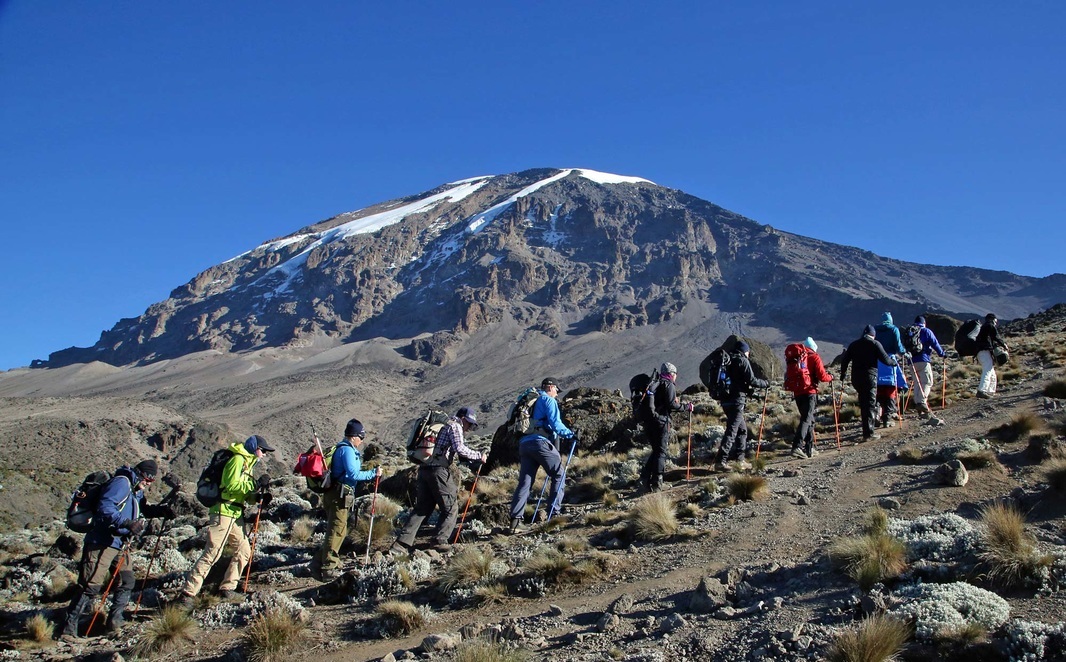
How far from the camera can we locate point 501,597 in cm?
625

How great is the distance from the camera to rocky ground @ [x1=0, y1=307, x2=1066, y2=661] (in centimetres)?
463

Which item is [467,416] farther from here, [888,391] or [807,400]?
[888,391]

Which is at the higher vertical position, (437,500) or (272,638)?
(437,500)

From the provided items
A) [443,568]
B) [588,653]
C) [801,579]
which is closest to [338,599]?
[443,568]

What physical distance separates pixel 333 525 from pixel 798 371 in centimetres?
671

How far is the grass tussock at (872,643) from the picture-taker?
4.02 m

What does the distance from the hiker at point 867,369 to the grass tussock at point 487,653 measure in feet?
25.0

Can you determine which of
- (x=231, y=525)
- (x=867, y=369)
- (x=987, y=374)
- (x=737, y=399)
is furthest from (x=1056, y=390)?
(x=231, y=525)

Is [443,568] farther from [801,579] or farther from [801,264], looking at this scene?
[801,264]

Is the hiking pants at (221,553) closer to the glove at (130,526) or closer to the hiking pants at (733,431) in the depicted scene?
the glove at (130,526)

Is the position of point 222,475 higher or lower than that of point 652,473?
higher

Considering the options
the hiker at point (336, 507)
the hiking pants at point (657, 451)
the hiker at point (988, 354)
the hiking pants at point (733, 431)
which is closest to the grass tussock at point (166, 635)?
the hiker at point (336, 507)

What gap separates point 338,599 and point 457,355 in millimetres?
150611

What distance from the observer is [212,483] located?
728 cm
